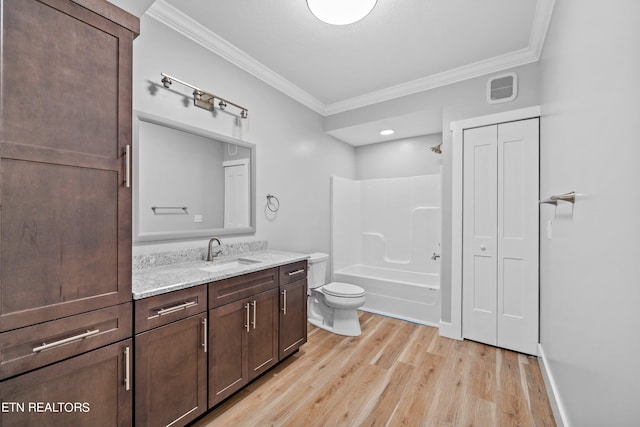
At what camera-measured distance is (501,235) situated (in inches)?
99.3

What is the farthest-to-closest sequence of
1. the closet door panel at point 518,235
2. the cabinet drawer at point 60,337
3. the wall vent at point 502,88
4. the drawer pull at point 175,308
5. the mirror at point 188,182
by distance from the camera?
1. the wall vent at point 502,88
2. the closet door panel at point 518,235
3. the mirror at point 188,182
4. the drawer pull at point 175,308
5. the cabinet drawer at point 60,337

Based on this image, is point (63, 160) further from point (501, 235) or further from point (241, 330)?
point (501, 235)

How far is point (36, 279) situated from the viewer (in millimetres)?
1021

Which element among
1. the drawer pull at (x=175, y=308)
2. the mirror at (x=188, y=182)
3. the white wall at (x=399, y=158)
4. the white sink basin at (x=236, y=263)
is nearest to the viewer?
the drawer pull at (x=175, y=308)

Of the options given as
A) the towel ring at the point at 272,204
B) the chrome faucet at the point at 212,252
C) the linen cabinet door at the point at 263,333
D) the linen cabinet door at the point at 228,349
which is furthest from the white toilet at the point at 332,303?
the linen cabinet door at the point at 228,349

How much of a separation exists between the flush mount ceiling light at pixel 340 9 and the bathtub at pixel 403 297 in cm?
265

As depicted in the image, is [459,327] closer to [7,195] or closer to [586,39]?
[586,39]

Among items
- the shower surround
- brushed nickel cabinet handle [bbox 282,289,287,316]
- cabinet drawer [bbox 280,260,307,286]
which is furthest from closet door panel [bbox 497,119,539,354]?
brushed nickel cabinet handle [bbox 282,289,287,316]

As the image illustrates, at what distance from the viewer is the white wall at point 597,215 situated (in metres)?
0.81

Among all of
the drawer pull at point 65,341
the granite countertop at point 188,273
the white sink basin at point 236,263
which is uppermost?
the granite countertop at point 188,273

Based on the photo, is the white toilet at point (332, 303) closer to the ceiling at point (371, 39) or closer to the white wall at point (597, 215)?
the white wall at point (597, 215)

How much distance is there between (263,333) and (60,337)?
1.15 m

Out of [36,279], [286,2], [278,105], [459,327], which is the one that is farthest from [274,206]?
[459,327]

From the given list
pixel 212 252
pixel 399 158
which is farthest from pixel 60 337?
pixel 399 158
